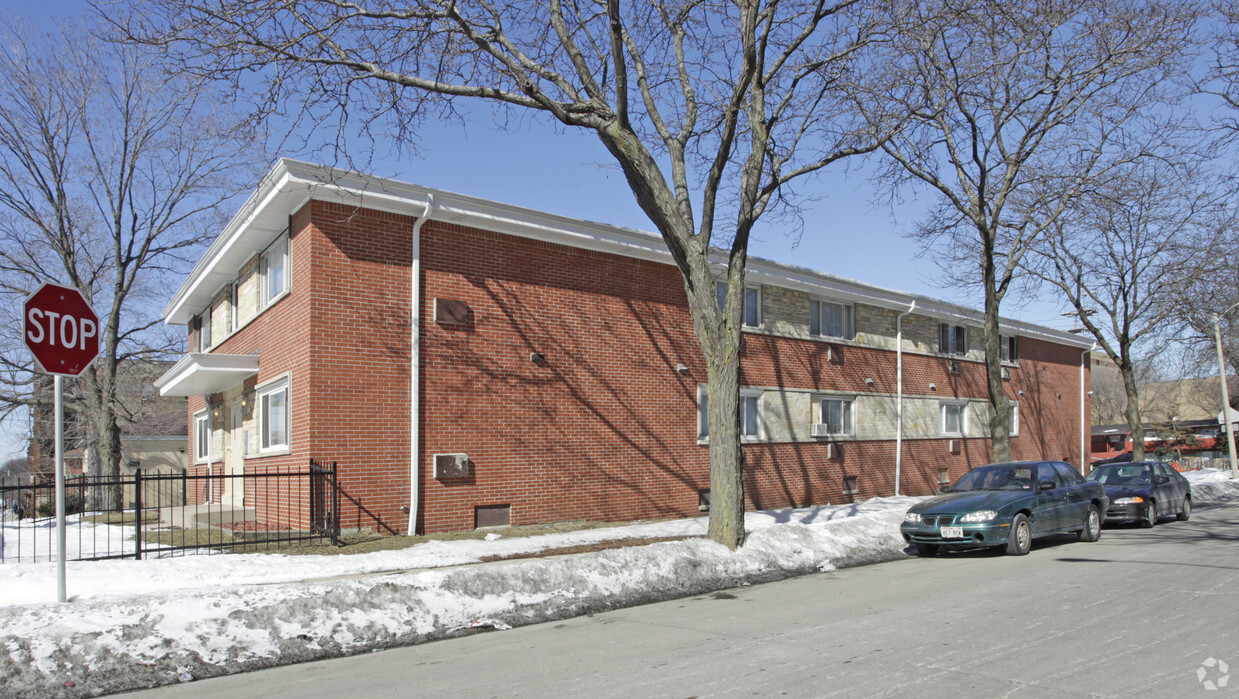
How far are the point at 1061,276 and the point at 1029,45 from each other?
1401 cm

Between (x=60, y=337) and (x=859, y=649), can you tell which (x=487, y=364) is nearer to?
(x=60, y=337)

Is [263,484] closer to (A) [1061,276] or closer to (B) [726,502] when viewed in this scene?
(B) [726,502]

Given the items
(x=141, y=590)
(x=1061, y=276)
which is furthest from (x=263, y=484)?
(x=1061, y=276)

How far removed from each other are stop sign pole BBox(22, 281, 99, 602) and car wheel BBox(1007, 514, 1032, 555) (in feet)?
38.8

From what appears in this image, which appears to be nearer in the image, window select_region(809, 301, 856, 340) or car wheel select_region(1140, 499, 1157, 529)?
car wheel select_region(1140, 499, 1157, 529)

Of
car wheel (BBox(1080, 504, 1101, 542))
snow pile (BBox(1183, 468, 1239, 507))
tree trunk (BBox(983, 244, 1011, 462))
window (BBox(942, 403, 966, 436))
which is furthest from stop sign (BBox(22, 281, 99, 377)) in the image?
snow pile (BBox(1183, 468, 1239, 507))

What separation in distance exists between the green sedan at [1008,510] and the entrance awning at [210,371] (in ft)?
39.8

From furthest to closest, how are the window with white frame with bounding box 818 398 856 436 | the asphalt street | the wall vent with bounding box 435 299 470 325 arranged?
the window with white frame with bounding box 818 398 856 436 < the wall vent with bounding box 435 299 470 325 < the asphalt street

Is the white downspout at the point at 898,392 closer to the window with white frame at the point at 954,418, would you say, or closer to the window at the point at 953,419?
the window with white frame at the point at 954,418

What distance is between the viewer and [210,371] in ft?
53.1

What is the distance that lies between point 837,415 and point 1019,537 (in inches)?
389

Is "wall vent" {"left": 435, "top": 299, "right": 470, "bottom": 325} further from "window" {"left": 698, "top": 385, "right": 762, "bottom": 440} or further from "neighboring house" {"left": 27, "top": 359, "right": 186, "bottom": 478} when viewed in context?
"neighboring house" {"left": 27, "top": 359, "right": 186, "bottom": 478}

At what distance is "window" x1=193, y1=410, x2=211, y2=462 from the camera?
2250 cm

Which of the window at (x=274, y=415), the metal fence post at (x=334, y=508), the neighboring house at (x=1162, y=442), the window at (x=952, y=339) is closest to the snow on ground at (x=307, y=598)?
the metal fence post at (x=334, y=508)
